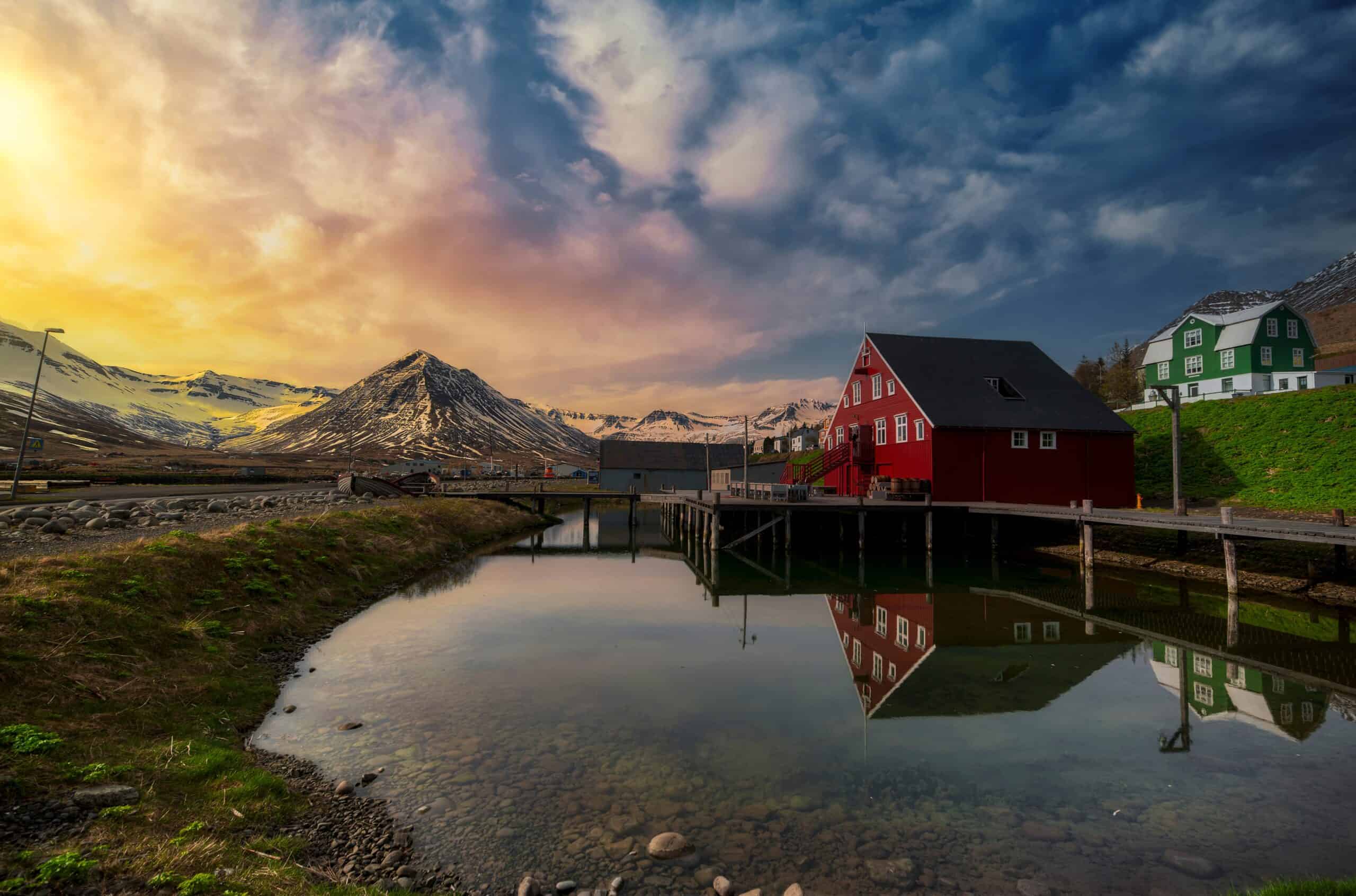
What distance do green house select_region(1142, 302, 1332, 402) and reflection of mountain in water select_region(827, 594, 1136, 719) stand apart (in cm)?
4183

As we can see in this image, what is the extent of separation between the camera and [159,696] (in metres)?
9.61

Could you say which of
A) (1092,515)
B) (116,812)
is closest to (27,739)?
(116,812)

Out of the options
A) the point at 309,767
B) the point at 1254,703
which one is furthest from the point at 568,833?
the point at 1254,703

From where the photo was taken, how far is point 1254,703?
11.5m

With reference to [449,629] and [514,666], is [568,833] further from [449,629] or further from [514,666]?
[449,629]

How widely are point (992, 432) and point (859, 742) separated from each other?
29157mm

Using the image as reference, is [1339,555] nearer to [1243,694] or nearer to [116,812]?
[1243,694]

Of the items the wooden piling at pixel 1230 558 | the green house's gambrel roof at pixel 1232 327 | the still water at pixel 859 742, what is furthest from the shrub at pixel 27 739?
the green house's gambrel roof at pixel 1232 327

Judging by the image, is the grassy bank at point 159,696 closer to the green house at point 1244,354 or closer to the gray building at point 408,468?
the green house at point 1244,354

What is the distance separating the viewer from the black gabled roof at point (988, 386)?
34.8 m

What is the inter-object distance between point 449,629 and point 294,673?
444 cm

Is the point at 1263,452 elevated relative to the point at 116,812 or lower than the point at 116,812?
elevated

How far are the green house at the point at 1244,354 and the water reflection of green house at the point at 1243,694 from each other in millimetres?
44265

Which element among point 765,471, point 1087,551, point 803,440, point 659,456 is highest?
point 803,440
